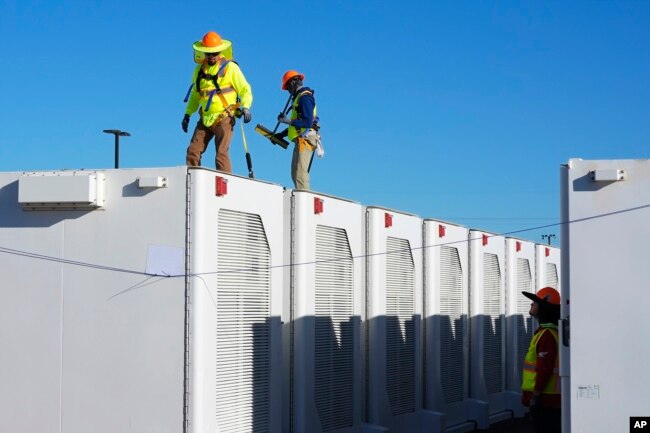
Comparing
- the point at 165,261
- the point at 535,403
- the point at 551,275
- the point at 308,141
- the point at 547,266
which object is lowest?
the point at 535,403

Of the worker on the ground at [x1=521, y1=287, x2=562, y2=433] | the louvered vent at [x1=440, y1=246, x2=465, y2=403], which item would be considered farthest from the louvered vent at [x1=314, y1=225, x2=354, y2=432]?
the louvered vent at [x1=440, y1=246, x2=465, y2=403]

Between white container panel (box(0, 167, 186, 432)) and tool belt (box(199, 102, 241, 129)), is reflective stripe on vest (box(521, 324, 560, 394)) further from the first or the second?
tool belt (box(199, 102, 241, 129))

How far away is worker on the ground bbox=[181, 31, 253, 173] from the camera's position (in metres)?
10.5

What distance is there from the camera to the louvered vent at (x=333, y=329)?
35.2 feet

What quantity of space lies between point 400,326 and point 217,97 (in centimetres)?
388

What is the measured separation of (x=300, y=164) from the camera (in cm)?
1207

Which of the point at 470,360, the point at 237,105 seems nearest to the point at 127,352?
the point at 237,105

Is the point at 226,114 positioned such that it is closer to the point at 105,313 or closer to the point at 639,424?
the point at 105,313

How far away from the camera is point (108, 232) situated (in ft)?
29.0

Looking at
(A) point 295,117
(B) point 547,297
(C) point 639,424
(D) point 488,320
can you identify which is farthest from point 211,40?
(D) point 488,320

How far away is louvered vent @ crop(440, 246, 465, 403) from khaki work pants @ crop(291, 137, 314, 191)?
2824 mm

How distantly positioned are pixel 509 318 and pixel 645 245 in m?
9.86

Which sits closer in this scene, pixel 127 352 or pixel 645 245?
pixel 645 245

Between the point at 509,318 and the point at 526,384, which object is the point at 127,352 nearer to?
the point at 526,384
